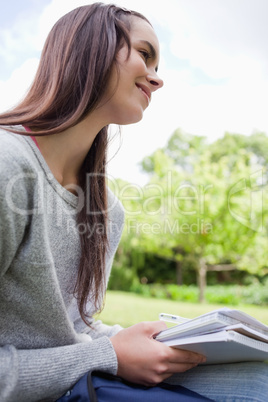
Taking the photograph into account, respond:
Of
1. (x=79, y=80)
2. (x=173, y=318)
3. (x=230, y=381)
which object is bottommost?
(x=230, y=381)

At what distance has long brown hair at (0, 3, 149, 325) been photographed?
0.95m

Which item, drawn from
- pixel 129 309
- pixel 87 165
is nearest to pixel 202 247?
pixel 129 309

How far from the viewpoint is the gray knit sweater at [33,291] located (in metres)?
0.75

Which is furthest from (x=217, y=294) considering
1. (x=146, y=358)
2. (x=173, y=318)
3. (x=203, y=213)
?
(x=146, y=358)

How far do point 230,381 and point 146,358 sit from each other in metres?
0.20

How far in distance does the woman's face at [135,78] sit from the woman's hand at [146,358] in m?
0.58

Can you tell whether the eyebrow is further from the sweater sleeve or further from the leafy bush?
the leafy bush

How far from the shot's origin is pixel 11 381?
722mm

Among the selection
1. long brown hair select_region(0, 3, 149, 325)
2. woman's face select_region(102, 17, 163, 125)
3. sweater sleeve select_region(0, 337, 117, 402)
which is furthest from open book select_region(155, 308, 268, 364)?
woman's face select_region(102, 17, 163, 125)

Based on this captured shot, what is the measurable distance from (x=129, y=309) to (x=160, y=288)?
5.61m

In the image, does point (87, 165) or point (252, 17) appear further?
point (252, 17)

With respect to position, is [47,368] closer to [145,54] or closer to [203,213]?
[145,54]

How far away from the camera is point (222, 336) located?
693mm

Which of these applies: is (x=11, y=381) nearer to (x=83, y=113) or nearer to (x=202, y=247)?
(x=83, y=113)
